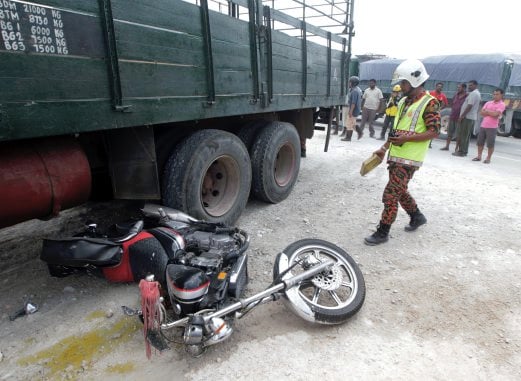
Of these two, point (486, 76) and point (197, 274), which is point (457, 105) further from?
point (197, 274)

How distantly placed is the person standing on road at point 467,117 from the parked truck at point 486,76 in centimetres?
291

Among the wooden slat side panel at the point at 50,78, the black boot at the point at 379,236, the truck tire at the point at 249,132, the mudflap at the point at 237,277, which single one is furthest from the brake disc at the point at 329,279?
the truck tire at the point at 249,132

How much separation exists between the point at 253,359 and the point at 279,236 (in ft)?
5.63

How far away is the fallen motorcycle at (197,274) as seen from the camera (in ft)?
6.31

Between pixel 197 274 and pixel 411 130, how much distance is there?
93.2 inches

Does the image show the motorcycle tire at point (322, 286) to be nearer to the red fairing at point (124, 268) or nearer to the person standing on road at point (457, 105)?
the red fairing at point (124, 268)

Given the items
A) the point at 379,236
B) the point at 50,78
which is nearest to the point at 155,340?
the point at 50,78

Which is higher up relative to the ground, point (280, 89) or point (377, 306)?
point (280, 89)

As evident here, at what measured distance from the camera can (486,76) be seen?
1120 centimetres

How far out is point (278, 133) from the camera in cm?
444

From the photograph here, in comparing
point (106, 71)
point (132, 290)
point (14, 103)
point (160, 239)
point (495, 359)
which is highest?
point (106, 71)

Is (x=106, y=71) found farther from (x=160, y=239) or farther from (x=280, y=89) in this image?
(x=280, y=89)

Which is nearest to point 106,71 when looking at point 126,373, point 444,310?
point 126,373

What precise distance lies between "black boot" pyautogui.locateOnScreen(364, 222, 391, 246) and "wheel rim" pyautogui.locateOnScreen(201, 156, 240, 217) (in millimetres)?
1489
